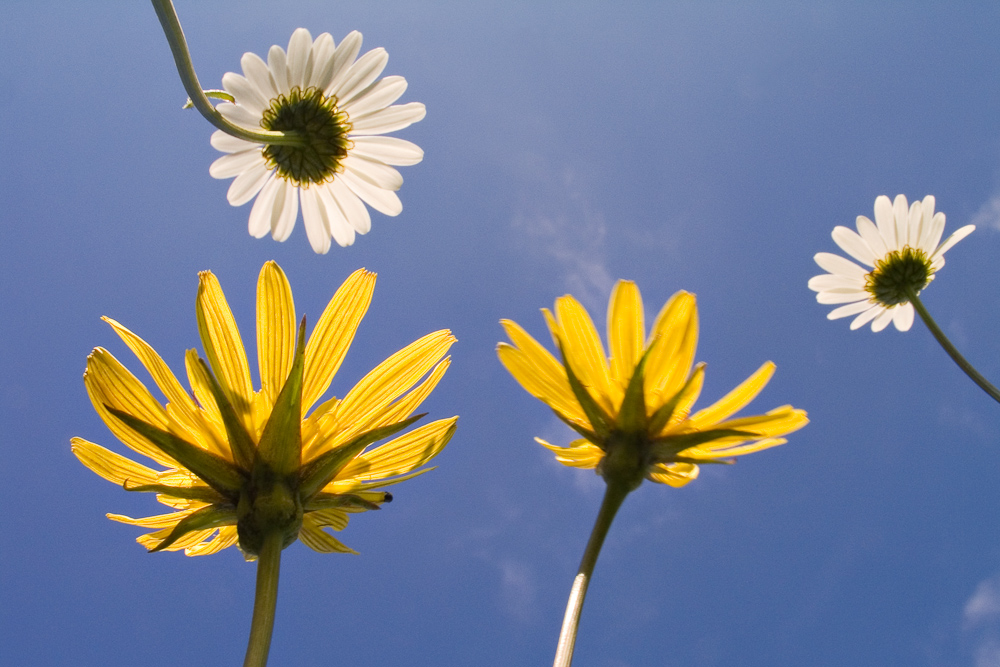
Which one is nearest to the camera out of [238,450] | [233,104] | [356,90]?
[238,450]

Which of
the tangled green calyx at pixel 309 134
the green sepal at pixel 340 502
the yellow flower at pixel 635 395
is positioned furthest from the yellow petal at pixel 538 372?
the tangled green calyx at pixel 309 134

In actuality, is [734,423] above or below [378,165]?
below

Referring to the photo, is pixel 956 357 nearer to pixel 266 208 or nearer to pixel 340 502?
pixel 340 502

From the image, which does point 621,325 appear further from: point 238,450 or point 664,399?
point 238,450

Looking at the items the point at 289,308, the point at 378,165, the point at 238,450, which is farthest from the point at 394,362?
the point at 378,165

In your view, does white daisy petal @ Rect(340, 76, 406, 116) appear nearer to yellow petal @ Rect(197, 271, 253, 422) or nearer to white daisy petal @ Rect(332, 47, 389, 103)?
white daisy petal @ Rect(332, 47, 389, 103)

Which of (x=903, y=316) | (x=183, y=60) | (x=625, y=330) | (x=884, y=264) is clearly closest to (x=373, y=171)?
(x=183, y=60)

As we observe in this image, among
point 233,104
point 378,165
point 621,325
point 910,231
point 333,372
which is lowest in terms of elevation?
point 333,372
